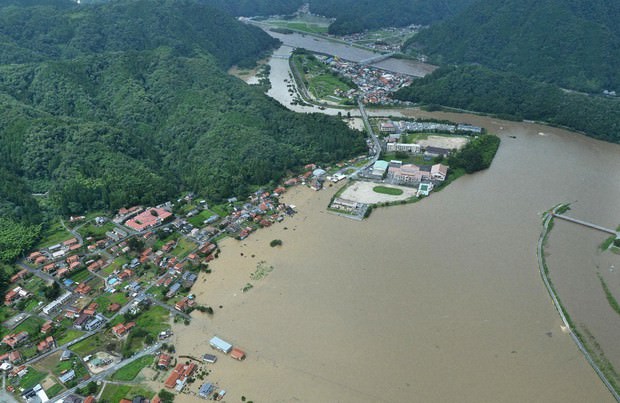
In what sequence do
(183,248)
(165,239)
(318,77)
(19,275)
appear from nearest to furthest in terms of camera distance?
(19,275) → (183,248) → (165,239) → (318,77)

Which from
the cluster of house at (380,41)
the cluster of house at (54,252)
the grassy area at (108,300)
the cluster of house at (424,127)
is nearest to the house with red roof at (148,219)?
the cluster of house at (54,252)

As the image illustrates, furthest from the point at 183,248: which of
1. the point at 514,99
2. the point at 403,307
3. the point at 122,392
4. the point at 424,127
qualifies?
the point at 514,99

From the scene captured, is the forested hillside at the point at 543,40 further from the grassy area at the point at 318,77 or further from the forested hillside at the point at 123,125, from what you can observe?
the forested hillside at the point at 123,125

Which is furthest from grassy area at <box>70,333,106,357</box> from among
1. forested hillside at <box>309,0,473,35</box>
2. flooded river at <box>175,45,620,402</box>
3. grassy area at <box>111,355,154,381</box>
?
forested hillside at <box>309,0,473,35</box>

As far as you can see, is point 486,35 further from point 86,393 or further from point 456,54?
point 86,393

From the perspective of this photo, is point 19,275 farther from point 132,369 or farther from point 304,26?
point 304,26
